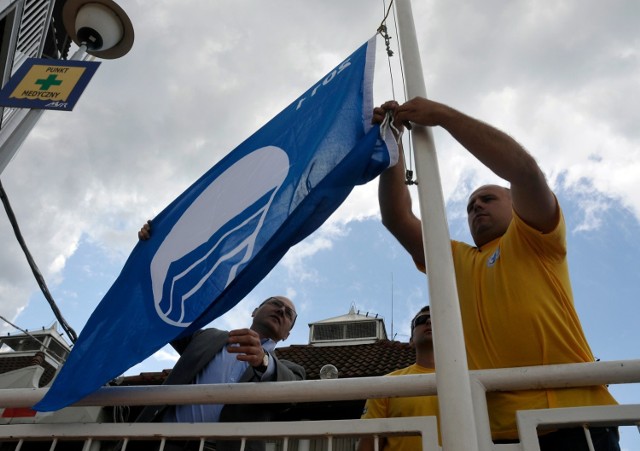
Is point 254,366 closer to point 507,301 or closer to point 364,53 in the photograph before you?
point 507,301

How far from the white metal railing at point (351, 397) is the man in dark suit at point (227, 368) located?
13.1 inches

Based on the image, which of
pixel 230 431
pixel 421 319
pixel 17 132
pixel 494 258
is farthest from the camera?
pixel 17 132

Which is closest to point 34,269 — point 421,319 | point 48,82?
point 48,82

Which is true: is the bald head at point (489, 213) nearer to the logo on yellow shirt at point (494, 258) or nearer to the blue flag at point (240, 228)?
the logo on yellow shirt at point (494, 258)

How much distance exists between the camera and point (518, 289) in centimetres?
202

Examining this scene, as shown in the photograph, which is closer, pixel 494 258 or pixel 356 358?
pixel 494 258

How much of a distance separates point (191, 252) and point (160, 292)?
0.24 metres

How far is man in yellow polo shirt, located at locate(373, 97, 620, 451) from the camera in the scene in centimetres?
178

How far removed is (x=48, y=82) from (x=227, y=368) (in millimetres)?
3455

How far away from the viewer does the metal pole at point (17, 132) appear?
17.3 ft

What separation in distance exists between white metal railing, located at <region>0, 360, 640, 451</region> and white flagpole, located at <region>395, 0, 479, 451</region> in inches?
7.0

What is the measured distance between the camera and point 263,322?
3.35 metres

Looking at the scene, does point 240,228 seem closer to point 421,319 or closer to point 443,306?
point 443,306

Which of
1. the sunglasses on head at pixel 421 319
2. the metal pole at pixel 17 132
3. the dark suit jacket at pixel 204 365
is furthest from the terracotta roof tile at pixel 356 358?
the metal pole at pixel 17 132
